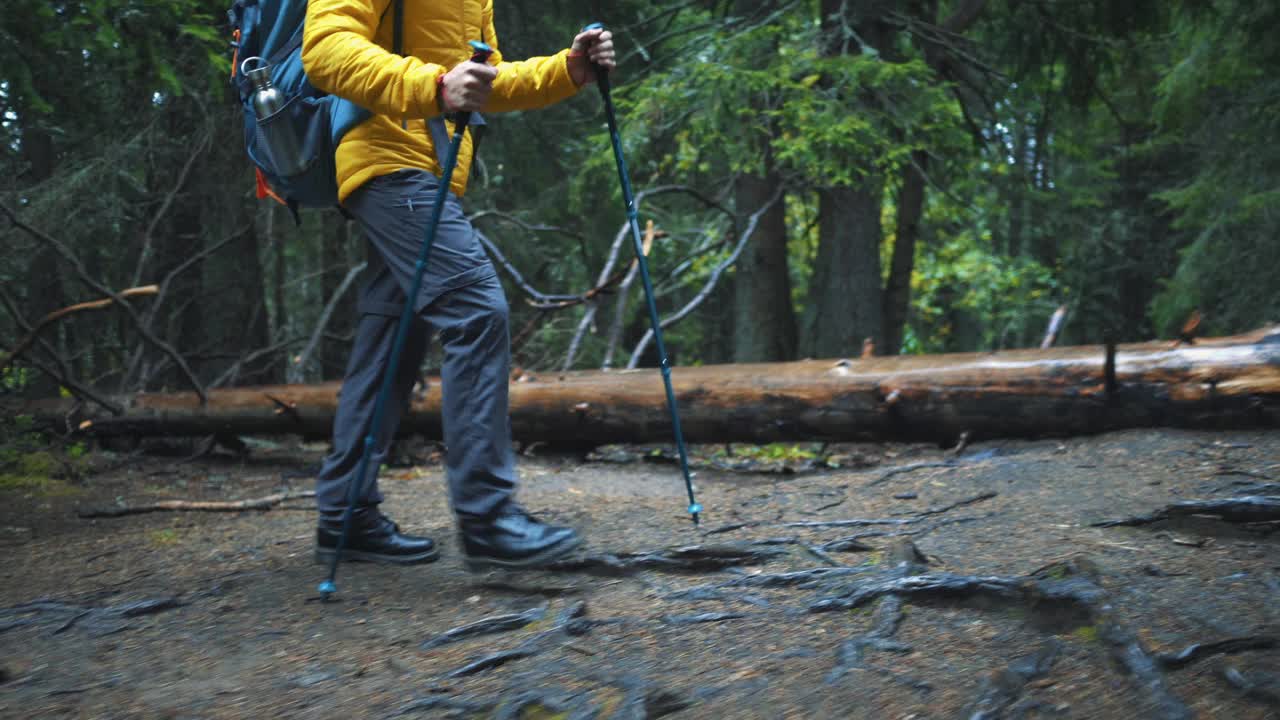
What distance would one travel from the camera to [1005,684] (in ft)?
6.16

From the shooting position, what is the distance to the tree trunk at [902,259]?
9.84 meters

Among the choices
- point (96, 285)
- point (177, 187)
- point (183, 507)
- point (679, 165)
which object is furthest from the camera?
point (679, 165)

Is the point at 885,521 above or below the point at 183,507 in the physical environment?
above

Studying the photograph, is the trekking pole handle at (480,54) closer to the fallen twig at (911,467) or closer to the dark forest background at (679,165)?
the dark forest background at (679,165)

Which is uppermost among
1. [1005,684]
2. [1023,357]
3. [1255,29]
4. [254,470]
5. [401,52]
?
[1255,29]

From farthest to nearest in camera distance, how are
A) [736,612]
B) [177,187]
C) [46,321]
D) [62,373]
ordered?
[177,187] → [62,373] → [46,321] → [736,612]

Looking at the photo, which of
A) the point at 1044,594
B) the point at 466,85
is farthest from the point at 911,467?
the point at 466,85

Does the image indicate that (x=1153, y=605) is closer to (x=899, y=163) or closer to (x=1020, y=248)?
(x=899, y=163)

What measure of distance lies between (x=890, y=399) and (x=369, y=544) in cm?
312

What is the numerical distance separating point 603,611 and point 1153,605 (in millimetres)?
1411

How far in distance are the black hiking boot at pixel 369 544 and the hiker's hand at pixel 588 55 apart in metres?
1.70

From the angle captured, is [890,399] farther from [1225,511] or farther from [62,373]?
[62,373]

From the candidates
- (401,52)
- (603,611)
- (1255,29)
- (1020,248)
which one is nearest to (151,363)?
(401,52)

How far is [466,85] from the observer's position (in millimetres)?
2783
